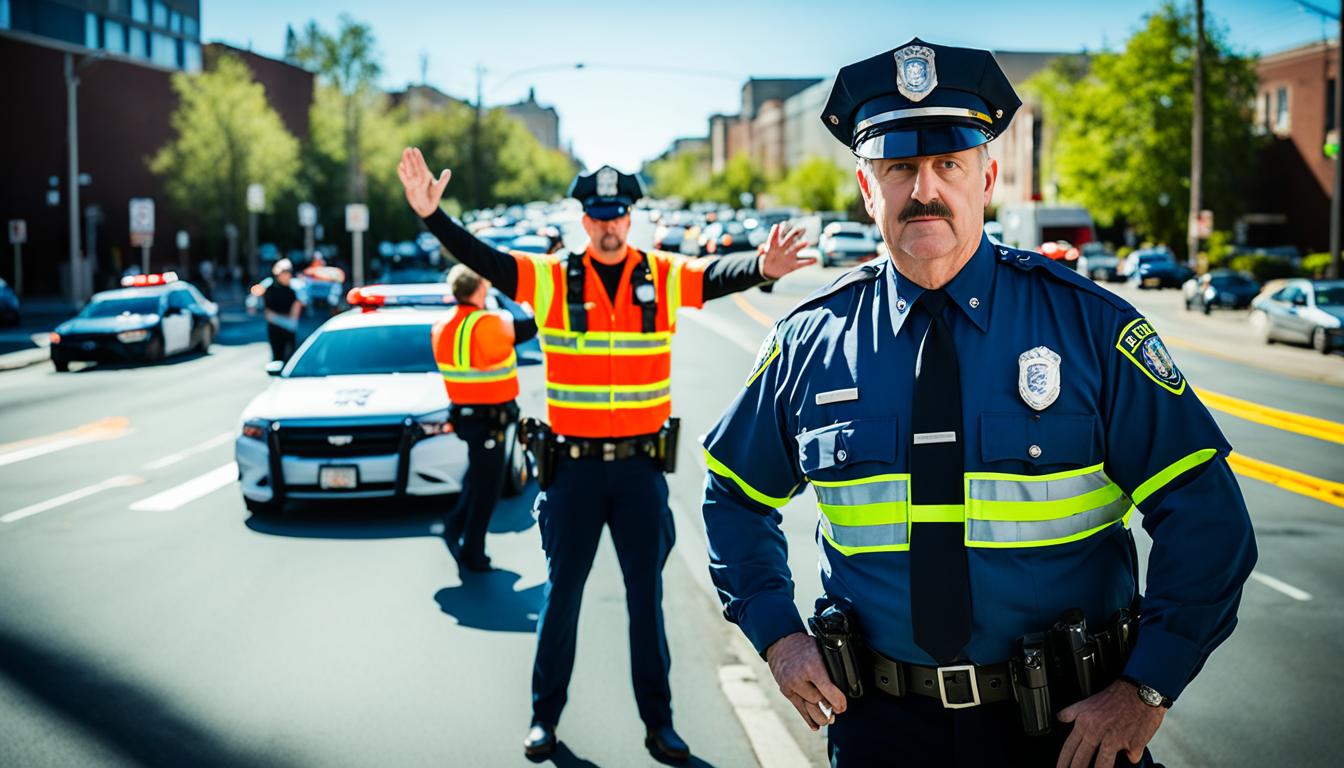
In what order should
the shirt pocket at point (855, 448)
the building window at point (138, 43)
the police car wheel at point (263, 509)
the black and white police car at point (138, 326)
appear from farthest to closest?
1. the building window at point (138, 43)
2. the black and white police car at point (138, 326)
3. the police car wheel at point (263, 509)
4. the shirt pocket at point (855, 448)

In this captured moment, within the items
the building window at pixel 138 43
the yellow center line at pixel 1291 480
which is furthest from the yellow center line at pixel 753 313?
the building window at pixel 138 43

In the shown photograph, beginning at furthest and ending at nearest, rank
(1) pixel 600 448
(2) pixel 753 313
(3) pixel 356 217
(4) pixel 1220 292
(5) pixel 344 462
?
(3) pixel 356 217
(4) pixel 1220 292
(2) pixel 753 313
(5) pixel 344 462
(1) pixel 600 448

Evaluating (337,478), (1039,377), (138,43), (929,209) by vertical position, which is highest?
(138,43)

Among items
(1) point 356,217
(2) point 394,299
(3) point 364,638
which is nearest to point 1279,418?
(2) point 394,299

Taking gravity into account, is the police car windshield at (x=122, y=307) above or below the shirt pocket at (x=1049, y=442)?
below

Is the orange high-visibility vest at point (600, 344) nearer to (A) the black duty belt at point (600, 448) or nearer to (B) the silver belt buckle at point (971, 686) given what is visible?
(A) the black duty belt at point (600, 448)

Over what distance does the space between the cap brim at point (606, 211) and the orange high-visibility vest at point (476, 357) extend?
3058 mm

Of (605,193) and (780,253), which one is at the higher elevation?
(605,193)

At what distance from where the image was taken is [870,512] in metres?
2.72

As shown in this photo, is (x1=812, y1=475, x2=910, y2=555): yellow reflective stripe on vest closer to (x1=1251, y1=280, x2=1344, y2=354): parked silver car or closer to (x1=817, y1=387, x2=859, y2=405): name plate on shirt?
(x1=817, y1=387, x2=859, y2=405): name plate on shirt

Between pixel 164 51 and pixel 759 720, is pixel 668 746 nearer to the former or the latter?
pixel 759 720

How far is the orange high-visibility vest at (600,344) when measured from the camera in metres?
5.30

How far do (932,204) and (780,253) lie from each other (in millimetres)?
2466

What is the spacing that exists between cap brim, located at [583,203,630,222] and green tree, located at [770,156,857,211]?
93.6 meters
